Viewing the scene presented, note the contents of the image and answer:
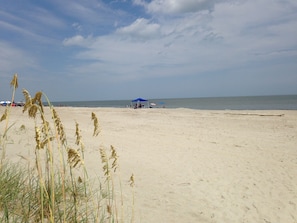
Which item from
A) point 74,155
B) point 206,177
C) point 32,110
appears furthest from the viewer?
point 206,177

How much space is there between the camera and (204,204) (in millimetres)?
5109

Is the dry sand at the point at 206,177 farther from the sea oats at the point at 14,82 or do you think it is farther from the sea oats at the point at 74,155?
the sea oats at the point at 74,155

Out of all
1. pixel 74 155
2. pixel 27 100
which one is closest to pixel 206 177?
pixel 74 155

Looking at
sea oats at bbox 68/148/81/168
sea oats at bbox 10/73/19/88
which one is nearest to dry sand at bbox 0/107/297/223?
sea oats at bbox 10/73/19/88

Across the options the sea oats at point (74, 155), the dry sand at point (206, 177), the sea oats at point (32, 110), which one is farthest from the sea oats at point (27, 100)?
the dry sand at point (206, 177)

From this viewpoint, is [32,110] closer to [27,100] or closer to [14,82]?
[27,100]

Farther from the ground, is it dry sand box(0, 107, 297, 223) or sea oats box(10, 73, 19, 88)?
sea oats box(10, 73, 19, 88)

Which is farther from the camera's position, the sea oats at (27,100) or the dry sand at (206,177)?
the dry sand at (206,177)

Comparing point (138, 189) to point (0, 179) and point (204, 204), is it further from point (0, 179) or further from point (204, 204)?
point (0, 179)

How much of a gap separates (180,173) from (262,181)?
86.3 inches

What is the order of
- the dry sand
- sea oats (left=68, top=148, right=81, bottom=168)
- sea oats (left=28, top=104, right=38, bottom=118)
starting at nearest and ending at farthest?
sea oats (left=28, top=104, right=38, bottom=118)
sea oats (left=68, top=148, right=81, bottom=168)
the dry sand

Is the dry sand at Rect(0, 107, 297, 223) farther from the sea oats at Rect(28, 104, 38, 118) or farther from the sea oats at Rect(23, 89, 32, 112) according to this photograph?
the sea oats at Rect(28, 104, 38, 118)

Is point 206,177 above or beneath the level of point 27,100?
beneath

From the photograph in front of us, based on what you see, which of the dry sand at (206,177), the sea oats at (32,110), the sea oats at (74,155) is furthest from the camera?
the dry sand at (206,177)
